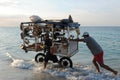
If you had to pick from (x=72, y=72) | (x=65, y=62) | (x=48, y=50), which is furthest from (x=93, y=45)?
(x=48, y=50)

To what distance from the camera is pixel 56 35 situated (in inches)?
620

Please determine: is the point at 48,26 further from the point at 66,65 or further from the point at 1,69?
the point at 1,69

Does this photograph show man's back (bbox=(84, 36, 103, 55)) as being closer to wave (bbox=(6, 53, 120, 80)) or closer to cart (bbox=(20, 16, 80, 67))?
wave (bbox=(6, 53, 120, 80))

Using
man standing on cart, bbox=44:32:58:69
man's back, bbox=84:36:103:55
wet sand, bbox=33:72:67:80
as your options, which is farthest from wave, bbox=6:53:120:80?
man's back, bbox=84:36:103:55

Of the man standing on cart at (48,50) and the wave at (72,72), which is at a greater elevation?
the man standing on cart at (48,50)

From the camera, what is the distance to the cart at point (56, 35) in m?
15.4

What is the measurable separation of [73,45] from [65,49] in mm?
979

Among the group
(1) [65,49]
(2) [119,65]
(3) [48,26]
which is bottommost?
(2) [119,65]

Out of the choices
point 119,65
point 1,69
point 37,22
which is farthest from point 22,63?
point 119,65

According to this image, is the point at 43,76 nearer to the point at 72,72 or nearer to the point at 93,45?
the point at 72,72

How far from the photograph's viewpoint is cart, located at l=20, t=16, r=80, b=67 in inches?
607

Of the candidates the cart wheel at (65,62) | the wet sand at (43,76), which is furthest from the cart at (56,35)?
the wet sand at (43,76)

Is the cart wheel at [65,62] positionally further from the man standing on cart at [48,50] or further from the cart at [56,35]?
the man standing on cart at [48,50]

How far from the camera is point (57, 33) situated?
625 inches
